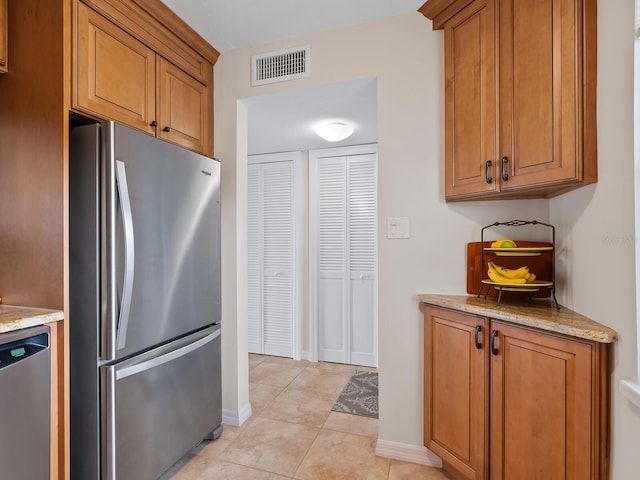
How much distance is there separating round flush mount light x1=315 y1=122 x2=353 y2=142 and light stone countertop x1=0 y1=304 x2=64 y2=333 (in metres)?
2.17

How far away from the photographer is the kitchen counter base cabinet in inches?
42.7

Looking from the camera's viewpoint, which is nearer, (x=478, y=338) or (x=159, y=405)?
(x=478, y=338)

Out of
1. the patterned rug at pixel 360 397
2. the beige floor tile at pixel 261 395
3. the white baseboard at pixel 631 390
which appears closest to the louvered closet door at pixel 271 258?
the beige floor tile at pixel 261 395

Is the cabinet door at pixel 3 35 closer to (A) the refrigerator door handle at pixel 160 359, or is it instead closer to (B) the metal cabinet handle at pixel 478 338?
(A) the refrigerator door handle at pixel 160 359

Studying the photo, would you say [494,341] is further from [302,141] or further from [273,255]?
[273,255]

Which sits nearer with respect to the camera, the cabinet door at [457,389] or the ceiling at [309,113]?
the cabinet door at [457,389]

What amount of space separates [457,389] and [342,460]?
817 mm

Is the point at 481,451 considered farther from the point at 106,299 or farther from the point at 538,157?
the point at 106,299

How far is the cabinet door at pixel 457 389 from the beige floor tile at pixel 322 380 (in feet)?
3.83

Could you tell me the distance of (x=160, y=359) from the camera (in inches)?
64.8

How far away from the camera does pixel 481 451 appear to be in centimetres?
146

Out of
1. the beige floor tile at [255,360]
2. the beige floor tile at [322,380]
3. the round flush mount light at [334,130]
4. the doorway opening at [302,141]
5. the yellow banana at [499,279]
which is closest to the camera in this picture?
the yellow banana at [499,279]

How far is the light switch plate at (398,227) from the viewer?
1910mm

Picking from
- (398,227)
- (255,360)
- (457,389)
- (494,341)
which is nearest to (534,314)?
(494,341)
